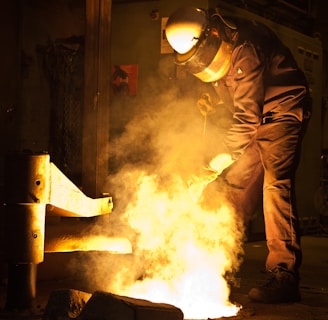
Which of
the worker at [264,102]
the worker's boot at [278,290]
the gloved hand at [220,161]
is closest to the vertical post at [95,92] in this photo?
the worker at [264,102]

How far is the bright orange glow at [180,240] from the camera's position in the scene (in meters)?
4.12

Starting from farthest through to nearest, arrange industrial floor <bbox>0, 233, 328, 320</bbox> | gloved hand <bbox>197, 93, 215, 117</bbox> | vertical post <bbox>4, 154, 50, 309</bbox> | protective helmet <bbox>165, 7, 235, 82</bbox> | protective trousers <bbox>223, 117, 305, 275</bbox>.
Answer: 1. gloved hand <bbox>197, 93, 215, 117</bbox>
2. protective trousers <bbox>223, 117, 305, 275</bbox>
3. protective helmet <bbox>165, 7, 235, 82</bbox>
4. industrial floor <bbox>0, 233, 328, 320</bbox>
5. vertical post <bbox>4, 154, 50, 309</bbox>

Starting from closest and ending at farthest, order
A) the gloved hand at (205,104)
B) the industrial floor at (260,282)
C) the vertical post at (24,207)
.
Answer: the vertical post at (24,207) → the industrial floor at (260,282) → the gloved hand at (205,104)

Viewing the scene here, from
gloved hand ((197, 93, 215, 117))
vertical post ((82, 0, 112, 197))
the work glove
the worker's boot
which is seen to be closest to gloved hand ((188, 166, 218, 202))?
the work glove

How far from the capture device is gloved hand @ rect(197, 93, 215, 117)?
19.9 feet

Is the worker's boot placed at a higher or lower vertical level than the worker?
lower

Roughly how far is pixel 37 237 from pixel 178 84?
342 centimetres

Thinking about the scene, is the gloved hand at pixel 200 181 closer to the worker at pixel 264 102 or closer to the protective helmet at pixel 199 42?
the worker at pixel 264 102

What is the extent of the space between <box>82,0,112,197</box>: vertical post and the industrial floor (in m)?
0.78

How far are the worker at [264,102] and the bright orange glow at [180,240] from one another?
37 cm

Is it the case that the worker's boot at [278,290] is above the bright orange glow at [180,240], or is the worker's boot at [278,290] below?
below

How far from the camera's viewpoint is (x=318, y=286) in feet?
15.4

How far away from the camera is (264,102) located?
13.6 feet

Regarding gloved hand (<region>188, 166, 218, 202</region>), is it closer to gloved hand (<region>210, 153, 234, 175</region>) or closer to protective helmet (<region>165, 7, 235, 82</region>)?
gloved hand (<region>210, 153, 234, 175</region>)
